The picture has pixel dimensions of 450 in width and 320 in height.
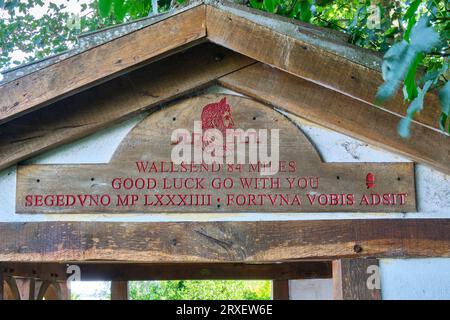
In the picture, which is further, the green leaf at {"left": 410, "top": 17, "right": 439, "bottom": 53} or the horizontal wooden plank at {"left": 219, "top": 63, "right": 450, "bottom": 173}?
the horizontal wooden plank at {"left": 219, "top": 63, "right": 450, "bottom": 173}

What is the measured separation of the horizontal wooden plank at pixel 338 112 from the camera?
169 inches

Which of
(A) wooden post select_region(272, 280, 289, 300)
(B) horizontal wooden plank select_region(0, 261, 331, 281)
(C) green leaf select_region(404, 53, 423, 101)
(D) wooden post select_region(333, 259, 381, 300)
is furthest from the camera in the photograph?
(A) wooden post select_region(272, 280, 289, 300)

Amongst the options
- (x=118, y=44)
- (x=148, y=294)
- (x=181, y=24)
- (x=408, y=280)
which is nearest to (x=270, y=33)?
(x=181, y=24)

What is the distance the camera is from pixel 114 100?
14.6ft

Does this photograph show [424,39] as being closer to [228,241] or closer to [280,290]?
[228,241]

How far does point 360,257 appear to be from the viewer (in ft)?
14.0

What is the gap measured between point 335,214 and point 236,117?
A: 87cm

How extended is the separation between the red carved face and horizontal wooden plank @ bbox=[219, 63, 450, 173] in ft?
0.46

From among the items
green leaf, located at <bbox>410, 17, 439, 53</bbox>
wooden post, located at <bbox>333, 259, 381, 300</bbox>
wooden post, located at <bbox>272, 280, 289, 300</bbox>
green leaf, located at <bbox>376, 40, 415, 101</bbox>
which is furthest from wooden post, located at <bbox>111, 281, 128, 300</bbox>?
green leaf, located at <bbox>410, 17, 439, 53</bbox>

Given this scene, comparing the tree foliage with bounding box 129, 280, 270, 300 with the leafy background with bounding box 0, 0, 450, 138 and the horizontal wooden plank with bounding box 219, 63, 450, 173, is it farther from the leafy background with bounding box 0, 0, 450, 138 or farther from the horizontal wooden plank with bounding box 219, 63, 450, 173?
the horizontal wooden plank with bounding box 219, 63, 450, 173

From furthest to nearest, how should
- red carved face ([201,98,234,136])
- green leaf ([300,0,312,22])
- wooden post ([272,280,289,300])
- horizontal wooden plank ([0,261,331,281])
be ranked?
wooden post ([272,280,289,300]) < horizontal wooden plank ([0,261,331,281]) < green leaf ([300,0,312,22]) < red carved face ([201,98,234,136])

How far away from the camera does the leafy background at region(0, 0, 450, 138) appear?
85.4 inches

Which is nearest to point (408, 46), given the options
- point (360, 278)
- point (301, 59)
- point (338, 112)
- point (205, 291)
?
point (301, 59)
